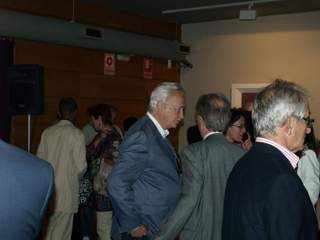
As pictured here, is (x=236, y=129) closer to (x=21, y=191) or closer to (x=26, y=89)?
(x=26, y=89)

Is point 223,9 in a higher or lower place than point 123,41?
higher

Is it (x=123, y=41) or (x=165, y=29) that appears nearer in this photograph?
(x=123, y=41)

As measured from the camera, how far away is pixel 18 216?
138 cm

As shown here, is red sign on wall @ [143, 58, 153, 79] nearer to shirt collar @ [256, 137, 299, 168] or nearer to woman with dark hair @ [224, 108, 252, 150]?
woman with dark hair @ [224, 108, 252, 150]

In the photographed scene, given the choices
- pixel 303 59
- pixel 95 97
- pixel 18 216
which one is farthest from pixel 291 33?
pixel 18 216

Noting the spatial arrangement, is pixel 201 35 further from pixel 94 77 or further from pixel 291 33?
pixel 94 77

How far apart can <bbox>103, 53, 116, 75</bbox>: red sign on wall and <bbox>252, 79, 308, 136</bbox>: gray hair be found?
5474mm

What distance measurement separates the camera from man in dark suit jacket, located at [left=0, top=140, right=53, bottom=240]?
1348 millimetres

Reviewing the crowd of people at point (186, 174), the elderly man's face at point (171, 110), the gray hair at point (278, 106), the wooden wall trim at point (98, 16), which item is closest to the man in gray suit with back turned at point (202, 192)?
the crowd of people at point (186, 174)

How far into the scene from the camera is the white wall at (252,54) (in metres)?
7.29

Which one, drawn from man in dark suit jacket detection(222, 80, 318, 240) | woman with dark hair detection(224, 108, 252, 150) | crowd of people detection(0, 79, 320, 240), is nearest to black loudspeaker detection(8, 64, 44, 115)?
crowd of people detection(0, 79, 320, 240)

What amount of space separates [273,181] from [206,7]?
219 inches

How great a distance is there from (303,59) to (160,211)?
505 centimetres

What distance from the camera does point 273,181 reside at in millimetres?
1647
